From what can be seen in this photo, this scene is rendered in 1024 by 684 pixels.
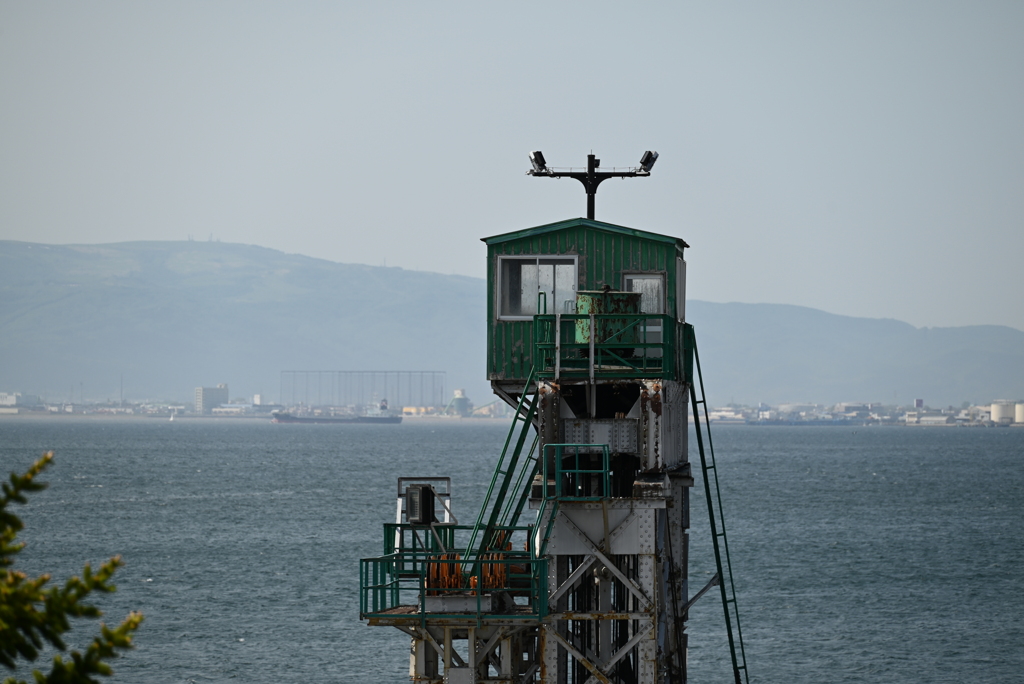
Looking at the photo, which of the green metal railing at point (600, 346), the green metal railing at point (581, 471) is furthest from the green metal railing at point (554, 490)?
the green metal railing at point (600, 346)

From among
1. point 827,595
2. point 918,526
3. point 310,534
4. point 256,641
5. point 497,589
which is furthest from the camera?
point 918,526

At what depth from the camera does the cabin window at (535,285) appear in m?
27.0

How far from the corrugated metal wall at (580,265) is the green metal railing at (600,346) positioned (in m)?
0.75

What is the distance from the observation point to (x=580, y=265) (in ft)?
88.6

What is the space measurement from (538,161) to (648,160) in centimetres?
224

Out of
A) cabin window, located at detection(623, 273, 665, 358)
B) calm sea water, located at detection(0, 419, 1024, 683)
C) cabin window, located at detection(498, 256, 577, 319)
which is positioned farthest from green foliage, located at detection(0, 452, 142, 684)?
calm sea water, located at detection(0, 419, 1024, 683)

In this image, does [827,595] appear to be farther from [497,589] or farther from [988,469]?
[988,469]

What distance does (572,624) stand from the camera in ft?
96.3

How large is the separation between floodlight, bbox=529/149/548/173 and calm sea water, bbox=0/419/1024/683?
2262 centimetres

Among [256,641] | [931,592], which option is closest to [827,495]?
[931,592]

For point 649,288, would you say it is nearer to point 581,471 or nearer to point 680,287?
point 680,287

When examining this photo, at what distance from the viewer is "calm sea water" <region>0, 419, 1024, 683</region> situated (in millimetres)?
49750

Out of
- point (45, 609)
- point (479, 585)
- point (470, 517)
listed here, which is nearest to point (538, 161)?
point (479, 585)

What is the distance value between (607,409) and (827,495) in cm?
11167
